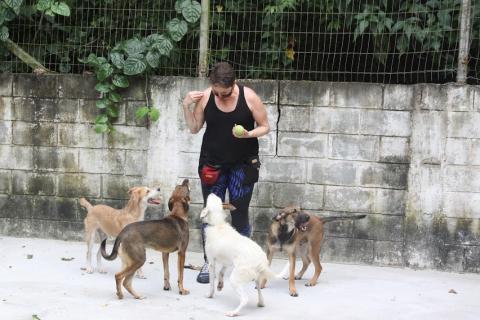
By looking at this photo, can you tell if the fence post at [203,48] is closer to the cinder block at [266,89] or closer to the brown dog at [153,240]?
the cinder block at [266,89]

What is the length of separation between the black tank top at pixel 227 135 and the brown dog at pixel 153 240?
0.40m

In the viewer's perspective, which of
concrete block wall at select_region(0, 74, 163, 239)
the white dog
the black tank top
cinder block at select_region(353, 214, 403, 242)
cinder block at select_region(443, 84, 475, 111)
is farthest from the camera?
concrete block wall at select_region(0, 74, 163, 239)

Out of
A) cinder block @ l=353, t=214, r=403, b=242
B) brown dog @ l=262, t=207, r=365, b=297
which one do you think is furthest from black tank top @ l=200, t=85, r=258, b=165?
cinder block @ l=353, t=214, r=403, b=242

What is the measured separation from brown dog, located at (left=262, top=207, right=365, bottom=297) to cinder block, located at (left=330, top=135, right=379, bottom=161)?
34.7 inches

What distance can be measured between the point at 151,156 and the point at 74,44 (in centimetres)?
163

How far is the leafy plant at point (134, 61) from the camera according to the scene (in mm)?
7234

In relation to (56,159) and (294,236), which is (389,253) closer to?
(294,236)

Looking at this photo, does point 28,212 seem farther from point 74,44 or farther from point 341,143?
point 341,143

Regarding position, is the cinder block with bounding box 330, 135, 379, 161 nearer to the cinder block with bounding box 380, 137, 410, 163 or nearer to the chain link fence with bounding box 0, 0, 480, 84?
the cinder block with bounding box 380, 137, 410, 163

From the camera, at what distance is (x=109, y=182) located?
7.49 meters

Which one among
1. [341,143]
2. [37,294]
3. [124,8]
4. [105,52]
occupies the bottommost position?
[37,294]

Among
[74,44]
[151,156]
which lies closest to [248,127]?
[151,156]

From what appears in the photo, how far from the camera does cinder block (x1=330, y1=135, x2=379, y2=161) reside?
7.00m

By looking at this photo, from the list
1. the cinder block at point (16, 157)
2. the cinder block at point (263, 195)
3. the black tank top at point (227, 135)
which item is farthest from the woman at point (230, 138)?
the cinder block at point (16, 157)
